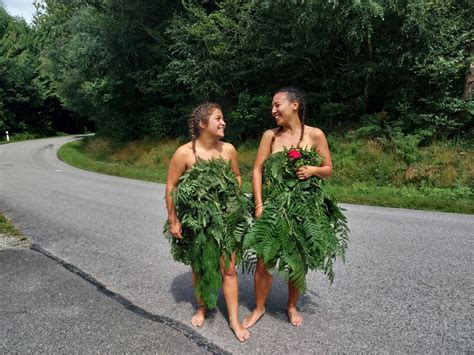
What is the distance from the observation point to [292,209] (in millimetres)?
2848

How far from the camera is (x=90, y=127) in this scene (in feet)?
171

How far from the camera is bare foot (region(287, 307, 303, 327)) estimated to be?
3.08m

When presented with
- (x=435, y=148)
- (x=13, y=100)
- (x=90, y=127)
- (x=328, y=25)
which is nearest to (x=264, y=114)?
(x=328, y=25)

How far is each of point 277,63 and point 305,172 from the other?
1207 centimetres

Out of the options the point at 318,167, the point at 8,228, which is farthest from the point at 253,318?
the point at 8,228

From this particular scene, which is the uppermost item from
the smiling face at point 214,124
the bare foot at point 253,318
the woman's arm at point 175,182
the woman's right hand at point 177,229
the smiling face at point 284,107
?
the smiling face at point 284,107

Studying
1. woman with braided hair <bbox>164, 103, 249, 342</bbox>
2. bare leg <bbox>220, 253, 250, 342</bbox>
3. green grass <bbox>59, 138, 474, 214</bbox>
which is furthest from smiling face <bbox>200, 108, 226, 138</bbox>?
green grass <bbox>59, 138, 474, 214</bbox>

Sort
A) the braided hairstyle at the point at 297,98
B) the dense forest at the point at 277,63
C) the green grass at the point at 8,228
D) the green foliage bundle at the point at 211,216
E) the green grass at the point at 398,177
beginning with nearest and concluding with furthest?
1. the green foliage bundle at the point at 211,216
2. the braided hairstyle at the point at 297,98
3. the green grass at the point at 8,228
4. the green grass at the point at 398,177
5. the dense forest at the point at 277,63

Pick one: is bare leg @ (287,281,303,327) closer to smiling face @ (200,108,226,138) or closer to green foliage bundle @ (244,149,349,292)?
green foliage bundle @ (244,149,349,292)

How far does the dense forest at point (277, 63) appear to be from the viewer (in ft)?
35.4

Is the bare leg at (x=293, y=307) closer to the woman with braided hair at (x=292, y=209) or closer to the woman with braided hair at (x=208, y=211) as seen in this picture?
the woman with braided hair at (x=292, y=209)

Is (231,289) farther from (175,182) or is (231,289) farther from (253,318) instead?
(175,182)

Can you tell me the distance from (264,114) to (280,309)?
1220cm

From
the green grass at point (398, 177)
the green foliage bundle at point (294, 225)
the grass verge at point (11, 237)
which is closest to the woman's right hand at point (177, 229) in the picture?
the green foliage bundle at point (294, 225)
